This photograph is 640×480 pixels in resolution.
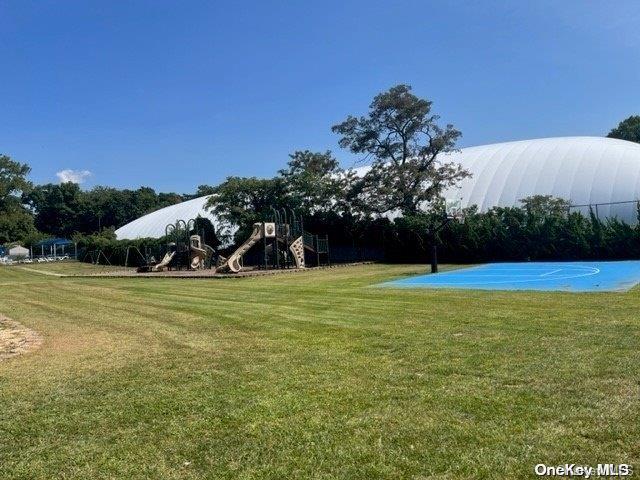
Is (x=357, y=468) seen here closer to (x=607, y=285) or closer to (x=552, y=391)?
(x=552, y=391)

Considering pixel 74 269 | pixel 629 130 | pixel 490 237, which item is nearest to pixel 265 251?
pixel 490 237

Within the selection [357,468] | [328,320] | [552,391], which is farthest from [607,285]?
[357,468]

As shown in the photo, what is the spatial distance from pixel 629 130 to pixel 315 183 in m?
49.8

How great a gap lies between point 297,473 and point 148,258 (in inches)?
1781

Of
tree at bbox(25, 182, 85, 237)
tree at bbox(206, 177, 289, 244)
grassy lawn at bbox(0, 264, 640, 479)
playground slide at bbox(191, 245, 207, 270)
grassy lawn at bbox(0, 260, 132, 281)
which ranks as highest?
→ tree at bbox(25, 182, 85, 237)

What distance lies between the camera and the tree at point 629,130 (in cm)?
7150

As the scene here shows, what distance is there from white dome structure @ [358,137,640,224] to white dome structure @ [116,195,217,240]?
1246 inches

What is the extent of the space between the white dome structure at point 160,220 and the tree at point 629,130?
54127 mm

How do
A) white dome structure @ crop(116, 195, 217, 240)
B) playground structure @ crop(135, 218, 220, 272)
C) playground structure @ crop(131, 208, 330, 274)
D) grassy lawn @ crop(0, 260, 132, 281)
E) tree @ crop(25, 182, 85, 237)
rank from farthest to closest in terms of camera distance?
tree @ crop(25, 182, 85, 237), white dome structure @ crop(116, 195, 217, 240), grassy lawn @ crop(0, 260, 132, 281), playground structure @ crop(135, 218, 220, 272), playground structure @ crop(131, 208, 330, 274)

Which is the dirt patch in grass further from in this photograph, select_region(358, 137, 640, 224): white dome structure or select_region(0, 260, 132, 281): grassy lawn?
select_region(358, 137, 640, 224): white dome structure

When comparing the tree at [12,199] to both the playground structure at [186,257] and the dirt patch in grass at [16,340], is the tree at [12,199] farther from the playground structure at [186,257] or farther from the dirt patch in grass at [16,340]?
the dirt patch in grass at [16,340]

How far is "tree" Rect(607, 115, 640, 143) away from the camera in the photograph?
71.5 meters

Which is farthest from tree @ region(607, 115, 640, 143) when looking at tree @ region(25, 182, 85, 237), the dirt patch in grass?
tree @ region(25, 182, 85, 237)

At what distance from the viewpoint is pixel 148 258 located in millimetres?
46688
